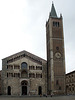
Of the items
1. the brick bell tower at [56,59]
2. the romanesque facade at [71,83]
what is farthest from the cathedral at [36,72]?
the romanesque facade at [71,83]

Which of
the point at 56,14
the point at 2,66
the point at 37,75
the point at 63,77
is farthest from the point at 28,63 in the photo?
the point at 56,14

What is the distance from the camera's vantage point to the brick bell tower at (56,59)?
46.3 m

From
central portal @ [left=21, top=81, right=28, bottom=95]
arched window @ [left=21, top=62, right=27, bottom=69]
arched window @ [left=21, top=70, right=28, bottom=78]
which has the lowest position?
central portal @ [left=21, top=81, right=28, bottom=95]

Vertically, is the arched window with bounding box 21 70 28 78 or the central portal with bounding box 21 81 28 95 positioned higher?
the arched window with bounding box 21 70 28 78

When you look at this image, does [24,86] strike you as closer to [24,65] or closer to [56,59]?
[24,65]

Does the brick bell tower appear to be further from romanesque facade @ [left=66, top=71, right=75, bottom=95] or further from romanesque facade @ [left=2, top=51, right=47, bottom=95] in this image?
romanesque facade @ [left=66, top=71, right=75, bottom=95]

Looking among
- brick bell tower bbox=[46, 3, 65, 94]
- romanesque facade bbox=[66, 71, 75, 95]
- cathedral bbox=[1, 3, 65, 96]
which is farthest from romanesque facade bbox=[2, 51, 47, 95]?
romanesque facade bbox=[66, 71, 75, 95]

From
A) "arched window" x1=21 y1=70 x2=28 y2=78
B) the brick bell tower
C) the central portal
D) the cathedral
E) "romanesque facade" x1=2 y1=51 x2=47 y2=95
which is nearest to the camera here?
the brick bell tower

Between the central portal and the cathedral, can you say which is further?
the central portal

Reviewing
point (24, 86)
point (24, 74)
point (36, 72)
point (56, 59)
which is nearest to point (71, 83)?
point (56, 59)

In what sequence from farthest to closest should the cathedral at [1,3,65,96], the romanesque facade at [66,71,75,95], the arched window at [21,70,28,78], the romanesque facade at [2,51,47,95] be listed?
1. the romanesque facade at [66,71,75,95]
2. the arched window at [21,70,28,78]
3. the romanesque facade at [2,51,47,95]
4. the cathedral at [1,3,65,96]

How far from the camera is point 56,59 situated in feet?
158

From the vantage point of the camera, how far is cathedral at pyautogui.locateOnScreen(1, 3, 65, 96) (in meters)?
46.6

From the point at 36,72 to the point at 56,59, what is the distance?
6899 mm
